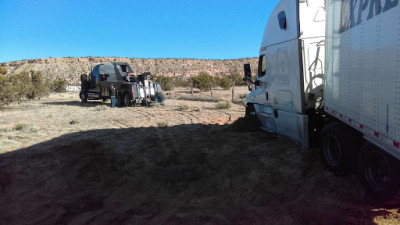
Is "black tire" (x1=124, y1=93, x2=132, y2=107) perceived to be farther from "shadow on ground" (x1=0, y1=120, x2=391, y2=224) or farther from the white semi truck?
the white semi truck

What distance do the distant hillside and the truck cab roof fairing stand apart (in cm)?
7134

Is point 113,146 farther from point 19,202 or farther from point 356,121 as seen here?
point 356,121

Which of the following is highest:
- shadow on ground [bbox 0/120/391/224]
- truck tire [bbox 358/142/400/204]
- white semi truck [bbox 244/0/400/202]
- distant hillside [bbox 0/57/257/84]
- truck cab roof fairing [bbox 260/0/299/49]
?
distant hillside [bbox 0/57/257/84]

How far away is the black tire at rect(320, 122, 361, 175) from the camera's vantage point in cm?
445

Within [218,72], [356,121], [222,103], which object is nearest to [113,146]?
[356,121]

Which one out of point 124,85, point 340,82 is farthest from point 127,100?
point 340,82

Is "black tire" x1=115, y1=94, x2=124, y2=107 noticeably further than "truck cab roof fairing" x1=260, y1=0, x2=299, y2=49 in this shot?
Yes

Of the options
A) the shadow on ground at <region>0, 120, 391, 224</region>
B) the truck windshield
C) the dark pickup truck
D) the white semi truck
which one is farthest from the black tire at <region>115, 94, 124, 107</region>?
the truck windshield

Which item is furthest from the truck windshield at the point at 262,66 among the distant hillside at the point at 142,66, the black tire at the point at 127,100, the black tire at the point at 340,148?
the distant hillside at the point at 142,66

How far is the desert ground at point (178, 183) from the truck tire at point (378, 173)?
0.76 ft

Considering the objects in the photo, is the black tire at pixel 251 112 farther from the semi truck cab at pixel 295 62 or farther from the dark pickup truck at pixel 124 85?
the dark pickup truck at pixel 124 85

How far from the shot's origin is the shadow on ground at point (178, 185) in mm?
4086

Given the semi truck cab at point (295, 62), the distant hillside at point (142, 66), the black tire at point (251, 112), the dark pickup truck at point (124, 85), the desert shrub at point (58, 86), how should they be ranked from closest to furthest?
the semi truck cab at point (295, 62) → the black tire at point (251, 112) → the dark pickup truck at point (124, 85) → the desert shrub at point (58, 86) → the distant hillside at point (142, 66)

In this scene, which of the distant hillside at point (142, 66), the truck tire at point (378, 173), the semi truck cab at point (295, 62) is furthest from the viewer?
the distant hillside at point (142, 66)
